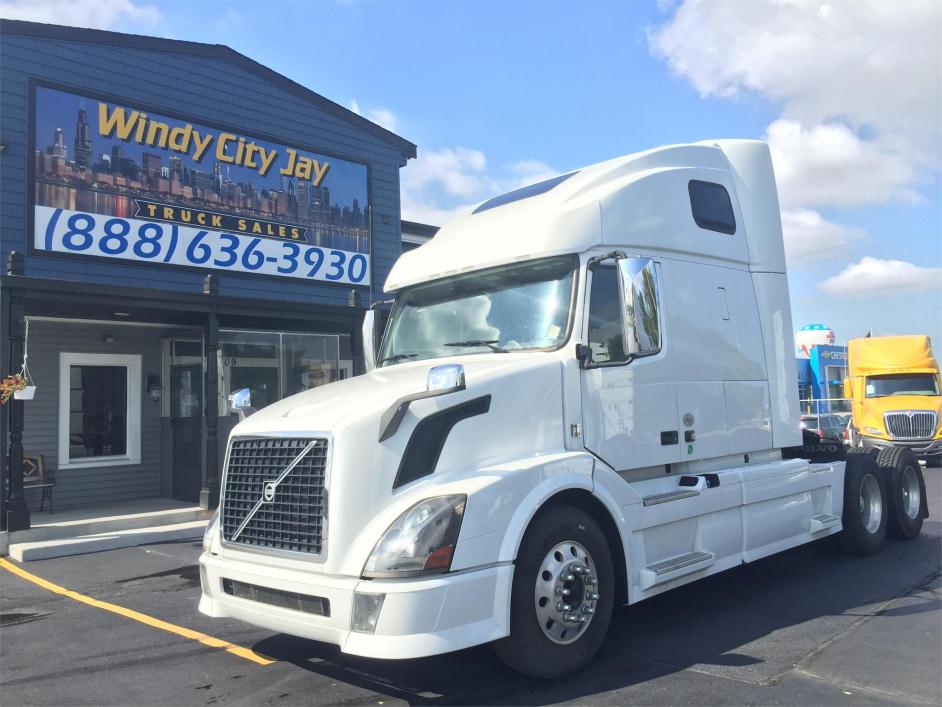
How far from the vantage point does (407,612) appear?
12.5 feet

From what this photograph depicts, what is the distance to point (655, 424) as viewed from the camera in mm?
5465

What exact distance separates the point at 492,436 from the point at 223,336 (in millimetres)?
9367

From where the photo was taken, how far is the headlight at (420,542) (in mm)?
3908

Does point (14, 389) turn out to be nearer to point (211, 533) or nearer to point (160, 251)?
point (160, 251)

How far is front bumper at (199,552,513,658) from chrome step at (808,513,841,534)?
13.3 feet

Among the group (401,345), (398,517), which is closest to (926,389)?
(401,345)

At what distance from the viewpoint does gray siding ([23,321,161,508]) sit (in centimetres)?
1184

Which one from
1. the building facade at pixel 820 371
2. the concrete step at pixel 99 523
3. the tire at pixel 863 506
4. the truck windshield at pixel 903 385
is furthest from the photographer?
the building facade at pixel 820 371

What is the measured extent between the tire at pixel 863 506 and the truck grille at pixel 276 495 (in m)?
Answer: 5.75

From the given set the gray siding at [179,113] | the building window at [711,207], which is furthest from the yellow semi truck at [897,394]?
the building window at [711,207]

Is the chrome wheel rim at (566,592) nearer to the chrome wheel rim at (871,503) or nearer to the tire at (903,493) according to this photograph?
the chrome wheel rim at (871,503)

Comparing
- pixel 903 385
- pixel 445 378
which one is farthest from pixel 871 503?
pixel 903 385

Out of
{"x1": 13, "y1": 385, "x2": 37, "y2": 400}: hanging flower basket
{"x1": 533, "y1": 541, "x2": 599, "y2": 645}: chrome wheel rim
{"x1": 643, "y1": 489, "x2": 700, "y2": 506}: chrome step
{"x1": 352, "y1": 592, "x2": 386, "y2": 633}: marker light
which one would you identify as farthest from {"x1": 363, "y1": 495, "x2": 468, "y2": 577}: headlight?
{"x1": 13, "y1": 385, "x2": 37, "y2": 400}: hanging flower basket

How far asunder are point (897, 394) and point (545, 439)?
1648 cm
